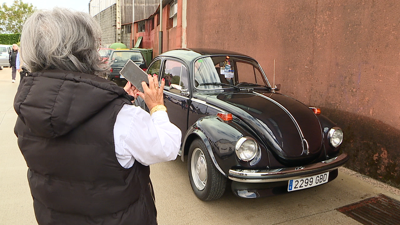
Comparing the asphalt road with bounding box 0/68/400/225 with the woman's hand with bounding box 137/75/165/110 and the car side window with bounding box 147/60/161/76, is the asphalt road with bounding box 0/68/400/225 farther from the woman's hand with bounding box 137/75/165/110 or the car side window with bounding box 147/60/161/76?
the woman's hand with bounding box 137/75/165/110

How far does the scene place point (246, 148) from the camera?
10.0ft

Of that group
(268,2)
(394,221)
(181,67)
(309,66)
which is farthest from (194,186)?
(268,2)

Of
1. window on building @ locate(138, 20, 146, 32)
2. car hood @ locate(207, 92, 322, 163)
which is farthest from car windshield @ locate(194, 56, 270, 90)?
window on building @ locate(138, 20, 146, 32)

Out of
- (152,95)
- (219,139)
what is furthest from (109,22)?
(152,95)

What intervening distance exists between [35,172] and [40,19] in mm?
725

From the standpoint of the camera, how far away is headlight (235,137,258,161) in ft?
9.87

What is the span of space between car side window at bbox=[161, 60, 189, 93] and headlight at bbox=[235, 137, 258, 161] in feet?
5.12

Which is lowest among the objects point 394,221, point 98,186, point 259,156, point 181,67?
point 394,221

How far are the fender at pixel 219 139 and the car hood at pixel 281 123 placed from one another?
10.4 inches

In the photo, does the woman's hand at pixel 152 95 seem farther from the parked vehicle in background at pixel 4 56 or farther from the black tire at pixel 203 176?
the parked vehicle in background at pixel 4 56

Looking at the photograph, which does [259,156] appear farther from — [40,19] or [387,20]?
[387,20]

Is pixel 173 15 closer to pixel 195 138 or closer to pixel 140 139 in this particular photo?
pixel 195 138

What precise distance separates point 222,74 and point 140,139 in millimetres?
3112

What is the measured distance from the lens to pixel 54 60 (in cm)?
137
